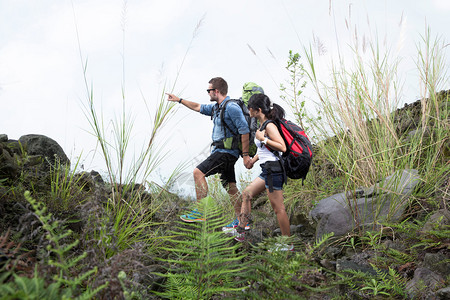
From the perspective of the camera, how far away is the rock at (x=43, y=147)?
5.52m

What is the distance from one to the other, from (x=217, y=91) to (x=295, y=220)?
7.23 feet

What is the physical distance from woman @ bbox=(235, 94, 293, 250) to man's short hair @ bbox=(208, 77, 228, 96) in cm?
126

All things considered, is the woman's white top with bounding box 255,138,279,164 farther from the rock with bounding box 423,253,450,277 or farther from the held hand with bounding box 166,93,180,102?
the rock with bounding box 423,253,450,277

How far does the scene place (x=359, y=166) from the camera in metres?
4.98

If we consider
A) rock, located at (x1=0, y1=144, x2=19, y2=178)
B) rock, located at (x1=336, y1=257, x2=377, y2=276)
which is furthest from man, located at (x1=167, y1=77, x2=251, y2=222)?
rock, located at (x1=0, y1=144, x2=19, y2=178)

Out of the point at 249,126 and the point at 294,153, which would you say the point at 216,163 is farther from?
the point at 294,153

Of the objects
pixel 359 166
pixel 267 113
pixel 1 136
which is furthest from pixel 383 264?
pixel 1 136

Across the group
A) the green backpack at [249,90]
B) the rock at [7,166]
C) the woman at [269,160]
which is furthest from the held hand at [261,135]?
the rock at [7,166]

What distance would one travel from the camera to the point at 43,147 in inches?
221

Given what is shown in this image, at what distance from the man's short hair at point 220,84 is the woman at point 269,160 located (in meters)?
1.26

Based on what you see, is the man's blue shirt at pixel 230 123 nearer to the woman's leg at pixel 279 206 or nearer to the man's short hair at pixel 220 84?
the man's short hair at pixel 220 84

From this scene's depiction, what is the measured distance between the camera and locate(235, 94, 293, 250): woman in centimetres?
432

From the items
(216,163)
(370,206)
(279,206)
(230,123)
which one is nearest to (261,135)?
(279,206)

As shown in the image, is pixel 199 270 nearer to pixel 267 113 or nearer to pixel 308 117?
pixel 267 113
